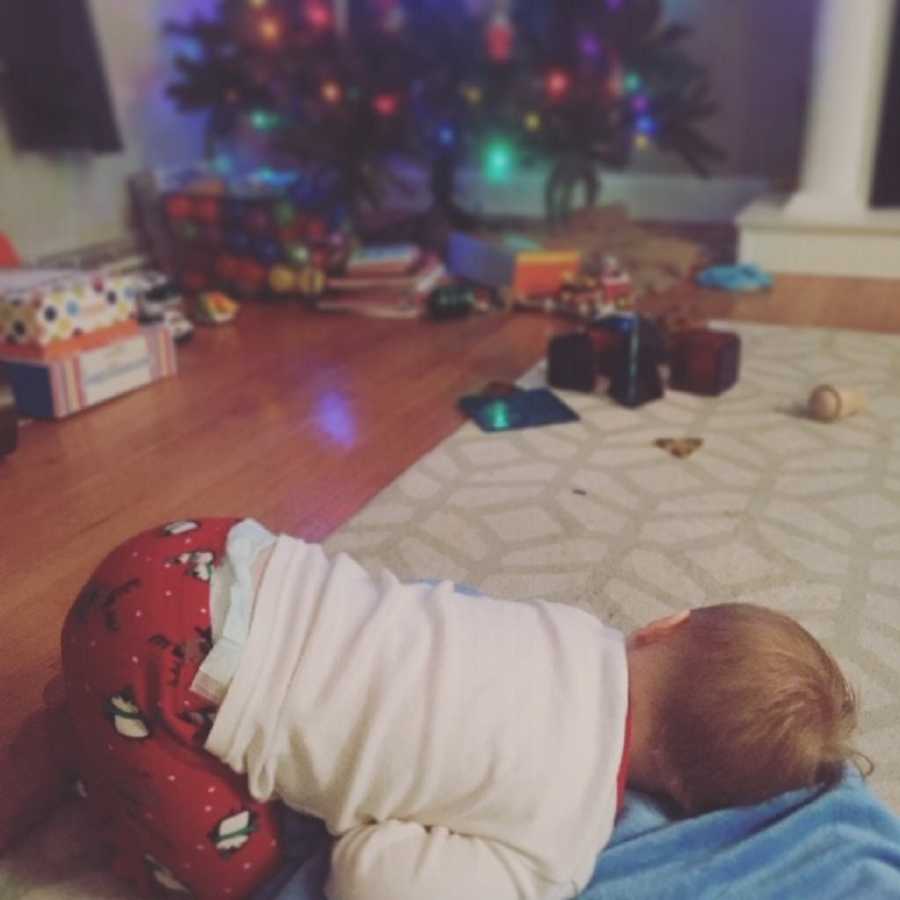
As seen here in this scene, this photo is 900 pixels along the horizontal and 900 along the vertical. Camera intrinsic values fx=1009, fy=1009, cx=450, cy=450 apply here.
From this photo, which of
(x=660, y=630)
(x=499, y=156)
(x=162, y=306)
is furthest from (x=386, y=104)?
(x=660, y=630)

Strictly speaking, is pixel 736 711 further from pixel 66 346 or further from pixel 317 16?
pixel 317 16

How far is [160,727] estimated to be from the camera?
74cm

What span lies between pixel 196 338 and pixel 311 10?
1.13 metres

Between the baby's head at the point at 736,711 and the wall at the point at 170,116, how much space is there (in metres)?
2.51

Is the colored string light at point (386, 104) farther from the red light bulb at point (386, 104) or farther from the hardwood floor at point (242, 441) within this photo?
the hardwood floor at point (242, 441)

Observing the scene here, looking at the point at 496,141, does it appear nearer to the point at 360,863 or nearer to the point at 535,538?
the point at 535,538

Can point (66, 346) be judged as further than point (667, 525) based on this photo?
Yes

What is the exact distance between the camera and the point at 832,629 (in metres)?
1.14

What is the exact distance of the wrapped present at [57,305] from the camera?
180 centimetres

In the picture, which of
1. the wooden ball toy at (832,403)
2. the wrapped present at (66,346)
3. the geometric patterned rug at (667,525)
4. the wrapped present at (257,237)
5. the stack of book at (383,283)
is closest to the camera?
the geometric patterned rug at (667,525)

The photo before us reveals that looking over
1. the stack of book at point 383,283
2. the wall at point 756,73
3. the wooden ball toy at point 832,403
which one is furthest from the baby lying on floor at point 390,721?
the wall at point 756,73

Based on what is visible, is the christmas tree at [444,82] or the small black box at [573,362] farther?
the christmas tree at [444,82]

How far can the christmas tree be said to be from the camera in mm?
2766

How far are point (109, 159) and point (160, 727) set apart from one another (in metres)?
2.73
